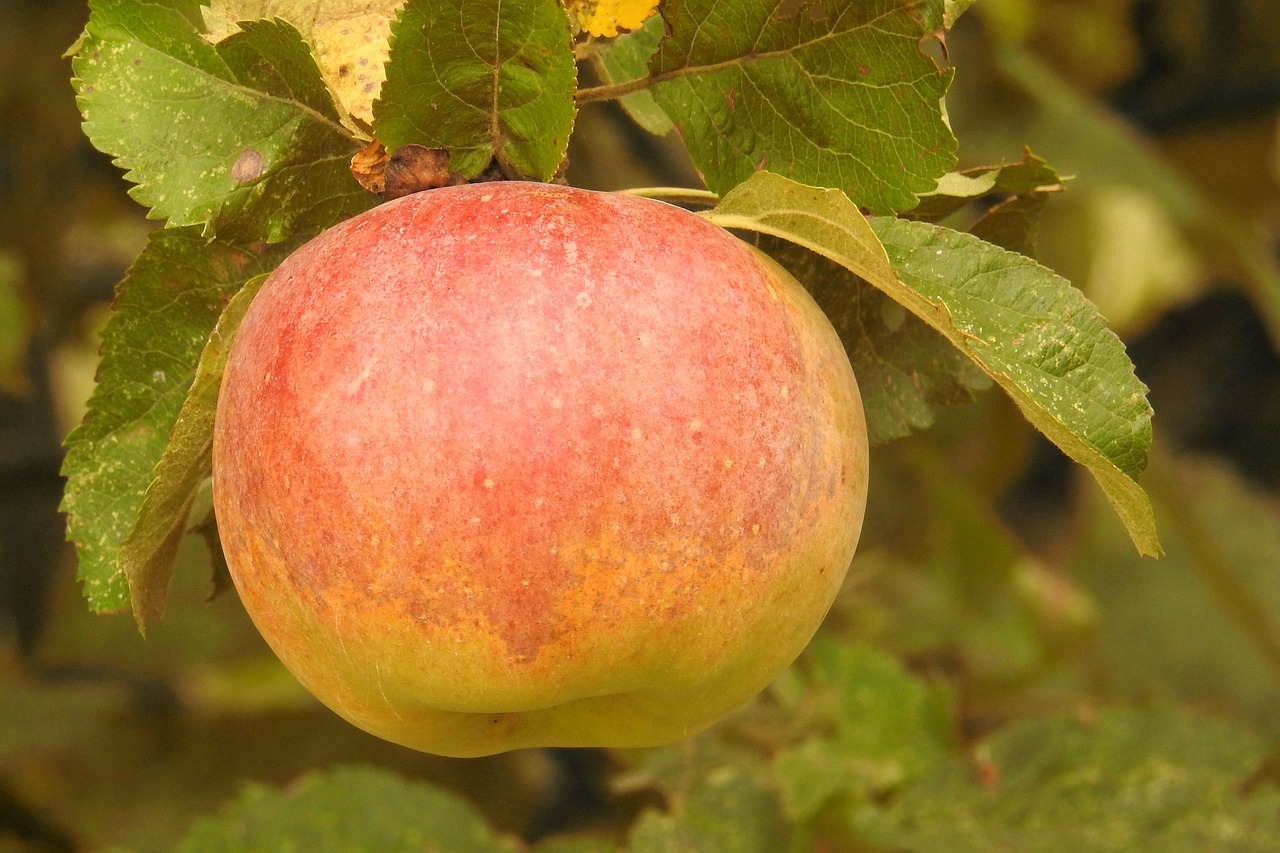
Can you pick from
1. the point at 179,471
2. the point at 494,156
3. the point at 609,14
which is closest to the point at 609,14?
the point at 609,14

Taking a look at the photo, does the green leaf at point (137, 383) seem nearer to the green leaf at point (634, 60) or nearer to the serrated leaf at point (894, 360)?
the green leaf at point (634, 60)

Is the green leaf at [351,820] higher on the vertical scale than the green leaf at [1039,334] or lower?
lower

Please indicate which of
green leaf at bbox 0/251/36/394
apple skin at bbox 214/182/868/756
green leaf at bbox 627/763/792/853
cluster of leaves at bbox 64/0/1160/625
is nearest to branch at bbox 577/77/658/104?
cluster of leaves at bbox 64/0/1160/625

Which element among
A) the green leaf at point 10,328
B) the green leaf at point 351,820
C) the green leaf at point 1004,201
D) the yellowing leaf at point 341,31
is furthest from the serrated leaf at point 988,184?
the green leaf at point 10,328

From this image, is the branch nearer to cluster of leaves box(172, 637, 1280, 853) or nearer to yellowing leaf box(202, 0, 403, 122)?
yellowing leaf box(202, 0, 403, 122)

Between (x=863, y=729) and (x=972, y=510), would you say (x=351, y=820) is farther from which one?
(x=972, y=510)

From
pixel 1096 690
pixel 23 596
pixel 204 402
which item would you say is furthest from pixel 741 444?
pixel 23 596

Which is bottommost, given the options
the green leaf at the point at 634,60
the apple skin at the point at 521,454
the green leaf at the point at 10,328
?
the green leaf at the point at 10,328
